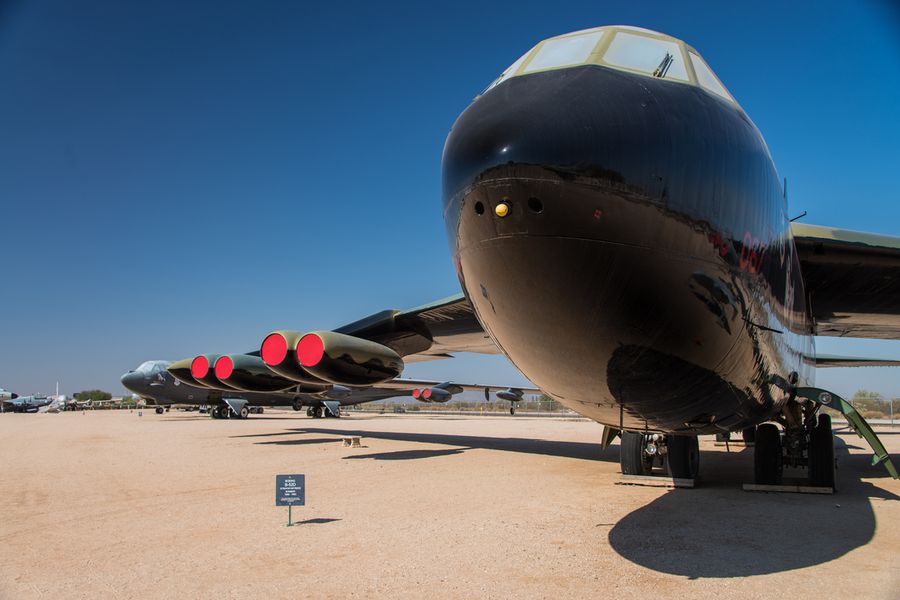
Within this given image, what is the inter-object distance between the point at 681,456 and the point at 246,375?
1097 cm

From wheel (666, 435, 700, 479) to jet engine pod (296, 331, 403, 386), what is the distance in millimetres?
5185

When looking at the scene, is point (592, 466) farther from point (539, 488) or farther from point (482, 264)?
point (482, 264)

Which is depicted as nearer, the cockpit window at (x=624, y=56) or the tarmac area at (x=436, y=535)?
the cockpit window at (x=624, y=56)

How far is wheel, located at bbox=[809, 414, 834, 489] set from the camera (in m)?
7.68

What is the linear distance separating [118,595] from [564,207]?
368 cm

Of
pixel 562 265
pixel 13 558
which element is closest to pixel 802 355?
pixel 562 265

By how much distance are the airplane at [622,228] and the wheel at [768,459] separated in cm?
302

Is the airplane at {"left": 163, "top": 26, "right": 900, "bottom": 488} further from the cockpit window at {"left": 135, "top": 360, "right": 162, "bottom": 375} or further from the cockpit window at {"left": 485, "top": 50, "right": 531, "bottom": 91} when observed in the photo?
the cockpit window at {"left": 135, "top": 360, "right": 162, "bottom": 375}

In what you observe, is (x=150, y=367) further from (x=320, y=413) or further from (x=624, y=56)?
(x=624, y=56)

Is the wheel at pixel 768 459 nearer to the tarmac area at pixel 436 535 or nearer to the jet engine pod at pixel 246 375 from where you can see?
the tarmac area at pixel 436 535

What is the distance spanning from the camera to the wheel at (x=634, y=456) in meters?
8.69

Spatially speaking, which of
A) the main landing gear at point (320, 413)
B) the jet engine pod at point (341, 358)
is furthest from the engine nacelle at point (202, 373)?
the main landing gear at point (320, 413)

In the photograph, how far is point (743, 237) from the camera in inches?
155

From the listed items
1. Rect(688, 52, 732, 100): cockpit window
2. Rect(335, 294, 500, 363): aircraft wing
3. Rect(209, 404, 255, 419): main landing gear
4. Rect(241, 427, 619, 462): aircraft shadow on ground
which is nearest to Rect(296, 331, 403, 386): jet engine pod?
Rect(335, 294, 500, 363): aircraft wing
